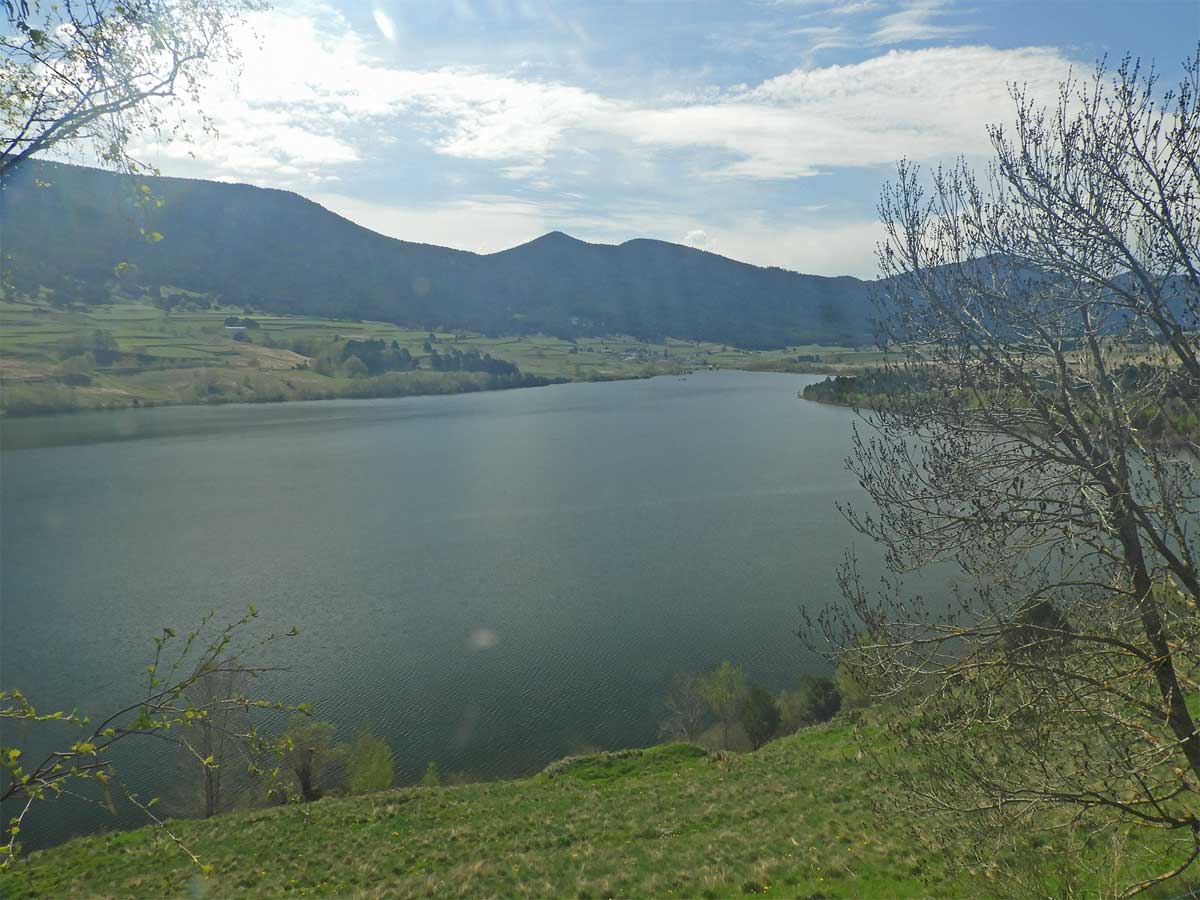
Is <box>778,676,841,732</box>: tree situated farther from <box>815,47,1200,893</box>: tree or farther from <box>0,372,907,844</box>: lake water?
<box>815,47,1200,893</box>: tree

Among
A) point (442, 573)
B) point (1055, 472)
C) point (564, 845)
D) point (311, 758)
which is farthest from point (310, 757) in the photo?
point (1055, 472)

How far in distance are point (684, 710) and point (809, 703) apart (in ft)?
13.5

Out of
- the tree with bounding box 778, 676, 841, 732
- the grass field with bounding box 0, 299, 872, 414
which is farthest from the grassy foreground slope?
the grass field with bounding box 0, 299, 872, 414

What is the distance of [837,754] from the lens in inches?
706

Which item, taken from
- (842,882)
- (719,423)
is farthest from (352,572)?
(719,423)

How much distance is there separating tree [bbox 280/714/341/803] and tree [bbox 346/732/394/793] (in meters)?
0.67

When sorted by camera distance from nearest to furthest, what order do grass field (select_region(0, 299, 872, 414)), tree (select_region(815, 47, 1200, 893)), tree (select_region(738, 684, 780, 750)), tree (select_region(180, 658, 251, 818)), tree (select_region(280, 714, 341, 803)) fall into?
tree (select_region(815, 47, 1200, 893)) → tree (select_region(180, 658, 251, 818)) → tree (select_region(280, 714, 341, 803)) → tree (select_region(738, 684, 780, 750)) → grass field (select_region(0, 299, 872, 414))

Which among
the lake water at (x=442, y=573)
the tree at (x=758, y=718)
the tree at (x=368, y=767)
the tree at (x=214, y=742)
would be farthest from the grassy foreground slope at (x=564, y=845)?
the lake water at (x=442, y=573)

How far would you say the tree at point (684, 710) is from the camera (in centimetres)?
2252

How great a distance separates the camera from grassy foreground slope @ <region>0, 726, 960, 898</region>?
10719 mm

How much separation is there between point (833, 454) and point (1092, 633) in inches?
2178

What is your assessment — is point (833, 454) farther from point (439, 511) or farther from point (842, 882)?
point (842, 882)

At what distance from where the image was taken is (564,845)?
13.9m

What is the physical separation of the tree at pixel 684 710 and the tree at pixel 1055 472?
16.0m
